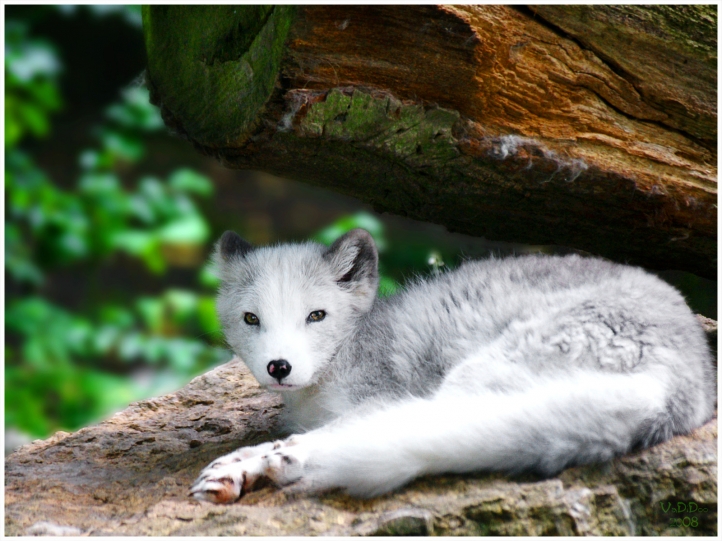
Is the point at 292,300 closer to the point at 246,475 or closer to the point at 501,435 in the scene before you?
the point at 246,475

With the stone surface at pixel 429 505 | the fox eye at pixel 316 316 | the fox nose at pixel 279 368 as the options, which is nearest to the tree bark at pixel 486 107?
the fox eye at pixel 316 316

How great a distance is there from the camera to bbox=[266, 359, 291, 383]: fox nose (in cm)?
231

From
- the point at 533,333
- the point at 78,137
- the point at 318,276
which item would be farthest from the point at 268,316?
the point at 78,137

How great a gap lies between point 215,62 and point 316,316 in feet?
3.43

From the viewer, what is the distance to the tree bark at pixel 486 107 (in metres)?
2.21

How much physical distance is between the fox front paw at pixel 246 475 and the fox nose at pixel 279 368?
0.26 m

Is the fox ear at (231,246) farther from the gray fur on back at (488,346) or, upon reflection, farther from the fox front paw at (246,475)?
the fox front paw at (246,475)

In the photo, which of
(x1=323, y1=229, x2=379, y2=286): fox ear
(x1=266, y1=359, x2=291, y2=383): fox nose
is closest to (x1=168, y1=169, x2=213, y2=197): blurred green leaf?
(x1=323, y1=229, x2=379, y2=286): fox ear

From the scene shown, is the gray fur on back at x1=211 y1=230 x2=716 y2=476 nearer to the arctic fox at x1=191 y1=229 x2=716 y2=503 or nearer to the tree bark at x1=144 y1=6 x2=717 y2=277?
the arctic fox at x1=191 y1=229 x2=716 y2=503

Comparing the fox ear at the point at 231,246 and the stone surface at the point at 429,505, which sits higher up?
the fox ear at the point at 231,246

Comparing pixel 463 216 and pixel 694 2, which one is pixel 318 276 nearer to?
pixel 463 216

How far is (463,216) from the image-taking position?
9.40 feet

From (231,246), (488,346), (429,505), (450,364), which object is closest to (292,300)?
(231,246)

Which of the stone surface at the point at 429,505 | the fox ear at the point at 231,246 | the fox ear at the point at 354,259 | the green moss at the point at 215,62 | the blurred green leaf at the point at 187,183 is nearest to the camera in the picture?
the stone surface at the point at 429,505
